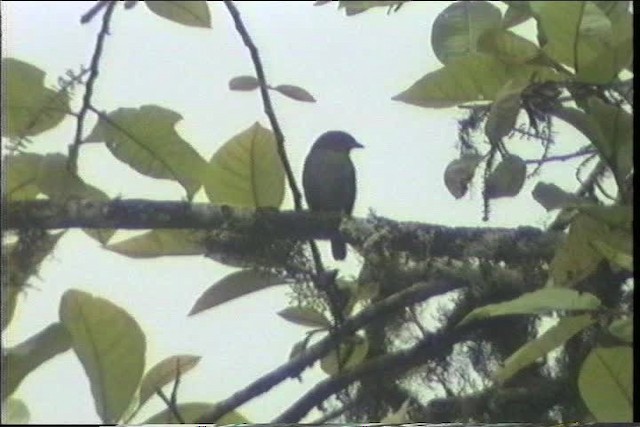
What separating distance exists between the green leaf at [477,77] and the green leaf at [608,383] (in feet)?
1.08

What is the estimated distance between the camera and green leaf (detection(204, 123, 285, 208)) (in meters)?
1.07

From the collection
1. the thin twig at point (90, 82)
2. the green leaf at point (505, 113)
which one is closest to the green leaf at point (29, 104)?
the thin twig at point (90, 82)

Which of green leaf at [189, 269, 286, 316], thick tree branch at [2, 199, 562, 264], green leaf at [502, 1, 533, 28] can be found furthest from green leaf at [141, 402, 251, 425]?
green leaf at [502, 1, 533, 28]

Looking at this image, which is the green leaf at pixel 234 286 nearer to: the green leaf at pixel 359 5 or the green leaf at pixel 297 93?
the green leaf at pixel 297 93

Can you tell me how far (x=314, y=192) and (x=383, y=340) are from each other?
20 cm

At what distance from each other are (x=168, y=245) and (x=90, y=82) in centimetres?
23

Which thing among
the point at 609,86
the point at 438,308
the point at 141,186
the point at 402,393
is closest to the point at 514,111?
the point at 609,86

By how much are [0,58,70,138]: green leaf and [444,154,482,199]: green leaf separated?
0.48 metres

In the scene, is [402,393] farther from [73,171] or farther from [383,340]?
[73,171]

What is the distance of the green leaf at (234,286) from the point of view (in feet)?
3.49

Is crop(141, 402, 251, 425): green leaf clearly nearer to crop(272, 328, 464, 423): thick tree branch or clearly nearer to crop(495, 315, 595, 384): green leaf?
crop(272, 328, 464, 423): thick tree branch

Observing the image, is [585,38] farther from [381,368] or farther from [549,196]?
[381,368]

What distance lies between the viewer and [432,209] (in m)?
1.05

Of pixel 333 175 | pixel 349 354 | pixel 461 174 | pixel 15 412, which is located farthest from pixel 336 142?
pixel 15 412
